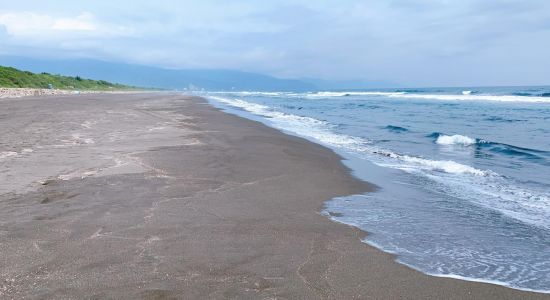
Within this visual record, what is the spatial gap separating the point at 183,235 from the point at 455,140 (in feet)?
49.1

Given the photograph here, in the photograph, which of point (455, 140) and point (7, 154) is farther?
point (455, 140)

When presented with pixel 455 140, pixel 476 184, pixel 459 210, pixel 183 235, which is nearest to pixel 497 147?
pixel 455 140

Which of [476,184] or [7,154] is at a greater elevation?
[7,154]

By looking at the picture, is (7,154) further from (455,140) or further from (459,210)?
(455,140)

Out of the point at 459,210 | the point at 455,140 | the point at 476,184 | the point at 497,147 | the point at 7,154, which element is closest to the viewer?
the point at 459,210

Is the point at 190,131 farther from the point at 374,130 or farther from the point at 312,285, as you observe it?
the point at 312,285

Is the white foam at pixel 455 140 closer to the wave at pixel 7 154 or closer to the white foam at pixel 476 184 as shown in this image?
the white foam at pixel 476 184

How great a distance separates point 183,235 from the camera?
5203 mm

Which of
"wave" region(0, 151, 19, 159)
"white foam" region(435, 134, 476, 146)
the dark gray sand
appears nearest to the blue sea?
the dark gray sand

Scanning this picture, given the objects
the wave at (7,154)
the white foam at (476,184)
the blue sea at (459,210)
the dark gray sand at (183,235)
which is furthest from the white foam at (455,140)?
the wave at (7,154)

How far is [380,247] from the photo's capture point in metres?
5.18

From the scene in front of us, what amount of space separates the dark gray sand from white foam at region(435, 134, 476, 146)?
28.5ft

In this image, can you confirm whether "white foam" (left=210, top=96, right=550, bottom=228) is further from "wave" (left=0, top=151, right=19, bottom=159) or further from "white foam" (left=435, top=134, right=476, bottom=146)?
"wave" (left=0, top=151, right=19, bottom=159)

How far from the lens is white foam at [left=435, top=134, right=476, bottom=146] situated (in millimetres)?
17062
